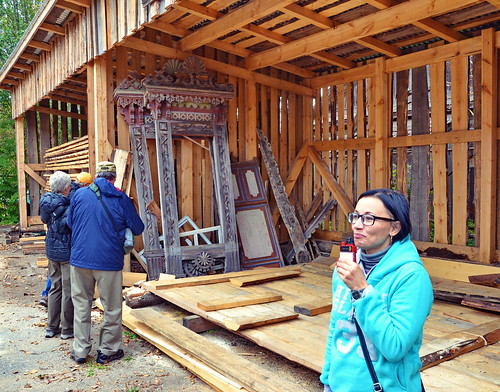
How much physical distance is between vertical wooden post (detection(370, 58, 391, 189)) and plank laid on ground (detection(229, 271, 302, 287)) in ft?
8.13

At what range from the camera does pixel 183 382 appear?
168 inches

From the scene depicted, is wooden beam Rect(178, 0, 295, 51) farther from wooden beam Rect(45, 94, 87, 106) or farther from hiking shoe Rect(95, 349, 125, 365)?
wooden beam Rect(45, 94, 87, 106)

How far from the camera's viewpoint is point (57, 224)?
538 centimetres

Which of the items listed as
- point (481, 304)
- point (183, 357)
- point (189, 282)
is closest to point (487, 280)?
point (481, 304)

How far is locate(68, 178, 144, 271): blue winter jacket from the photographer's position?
4.71 meters

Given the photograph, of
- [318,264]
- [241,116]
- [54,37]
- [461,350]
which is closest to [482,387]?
[461,350]

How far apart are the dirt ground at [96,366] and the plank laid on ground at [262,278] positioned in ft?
3.02

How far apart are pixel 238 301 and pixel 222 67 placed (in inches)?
192

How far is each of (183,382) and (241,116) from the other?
577cm

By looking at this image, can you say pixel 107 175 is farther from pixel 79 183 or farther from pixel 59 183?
pixel 79 183

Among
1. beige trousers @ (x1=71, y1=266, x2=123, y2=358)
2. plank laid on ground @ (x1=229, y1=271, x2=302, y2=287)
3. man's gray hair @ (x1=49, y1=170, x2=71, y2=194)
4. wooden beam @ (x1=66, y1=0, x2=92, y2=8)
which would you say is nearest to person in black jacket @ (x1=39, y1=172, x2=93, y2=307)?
man's gray hair @ (x1=49, y1=170, x2=71, y2=194)

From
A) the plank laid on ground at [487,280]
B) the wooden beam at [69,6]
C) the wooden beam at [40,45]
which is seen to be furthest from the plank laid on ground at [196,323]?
the wooden beam at [40,45]

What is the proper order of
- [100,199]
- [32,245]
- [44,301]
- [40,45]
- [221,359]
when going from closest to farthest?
[221,359] → [100,199] → [44,301] → [40,45] → [32,245]

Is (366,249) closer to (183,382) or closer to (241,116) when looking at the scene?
(183,382)
